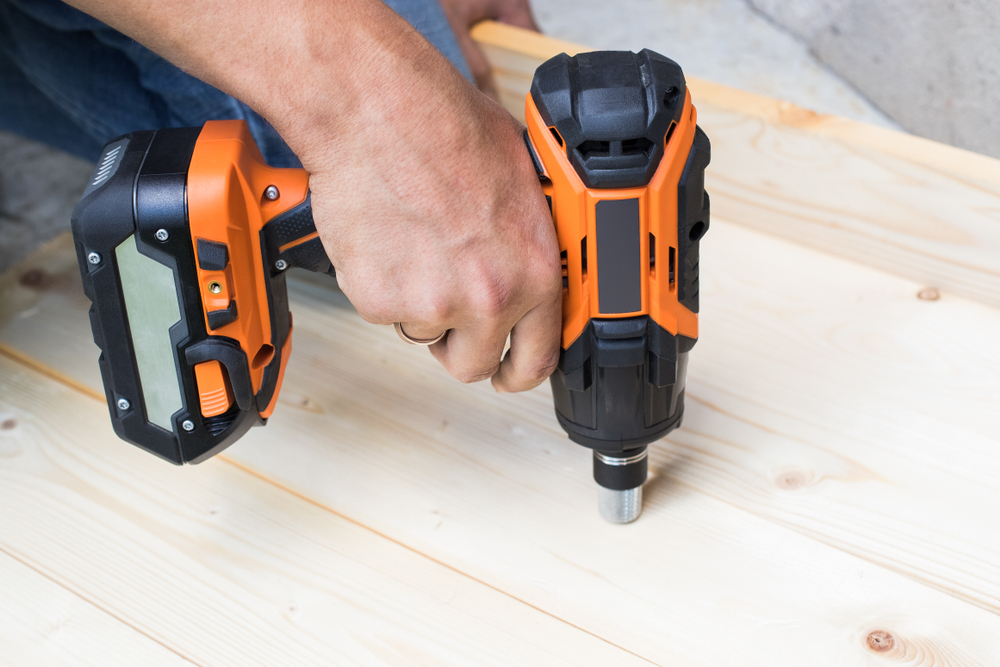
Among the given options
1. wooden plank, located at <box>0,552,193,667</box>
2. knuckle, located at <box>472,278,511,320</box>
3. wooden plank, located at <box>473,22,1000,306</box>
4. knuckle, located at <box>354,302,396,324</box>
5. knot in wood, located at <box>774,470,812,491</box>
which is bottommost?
knot in wood, located at <box>774,470,812,491</box>

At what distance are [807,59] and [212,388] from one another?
149cm

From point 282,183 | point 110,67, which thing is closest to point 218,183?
point 282,183

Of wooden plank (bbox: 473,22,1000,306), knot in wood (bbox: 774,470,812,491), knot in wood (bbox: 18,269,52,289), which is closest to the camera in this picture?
knot in wood (bbox: 774,470,812,491)

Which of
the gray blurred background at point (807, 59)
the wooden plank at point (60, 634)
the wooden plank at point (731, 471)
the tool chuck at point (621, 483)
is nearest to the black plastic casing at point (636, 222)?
the tool chuck at point (621, 483)

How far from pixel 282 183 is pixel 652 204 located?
352 mm

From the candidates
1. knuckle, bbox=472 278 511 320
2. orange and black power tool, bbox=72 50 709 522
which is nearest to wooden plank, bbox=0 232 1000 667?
orange and black power tool, bbox=72 50 709 522

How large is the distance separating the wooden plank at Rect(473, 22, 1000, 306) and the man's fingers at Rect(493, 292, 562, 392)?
1.88 ft

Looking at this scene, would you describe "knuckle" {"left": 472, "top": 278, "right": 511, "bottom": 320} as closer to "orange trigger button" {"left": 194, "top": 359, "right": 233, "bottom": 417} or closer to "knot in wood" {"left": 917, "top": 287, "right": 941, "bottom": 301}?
"orange trigger button" {"left": 194, "top": 359, "right": 233, "bottom": 417}

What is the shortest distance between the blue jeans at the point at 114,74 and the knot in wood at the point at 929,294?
29.1 inches

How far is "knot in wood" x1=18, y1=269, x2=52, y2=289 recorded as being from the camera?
1276 mm

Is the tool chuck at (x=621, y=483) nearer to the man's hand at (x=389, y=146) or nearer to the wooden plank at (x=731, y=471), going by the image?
the wooden plank at (x=731, y=471)

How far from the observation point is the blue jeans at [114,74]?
1107 mm

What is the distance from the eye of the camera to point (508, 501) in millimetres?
950

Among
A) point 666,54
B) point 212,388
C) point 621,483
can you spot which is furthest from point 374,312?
point 666,54
